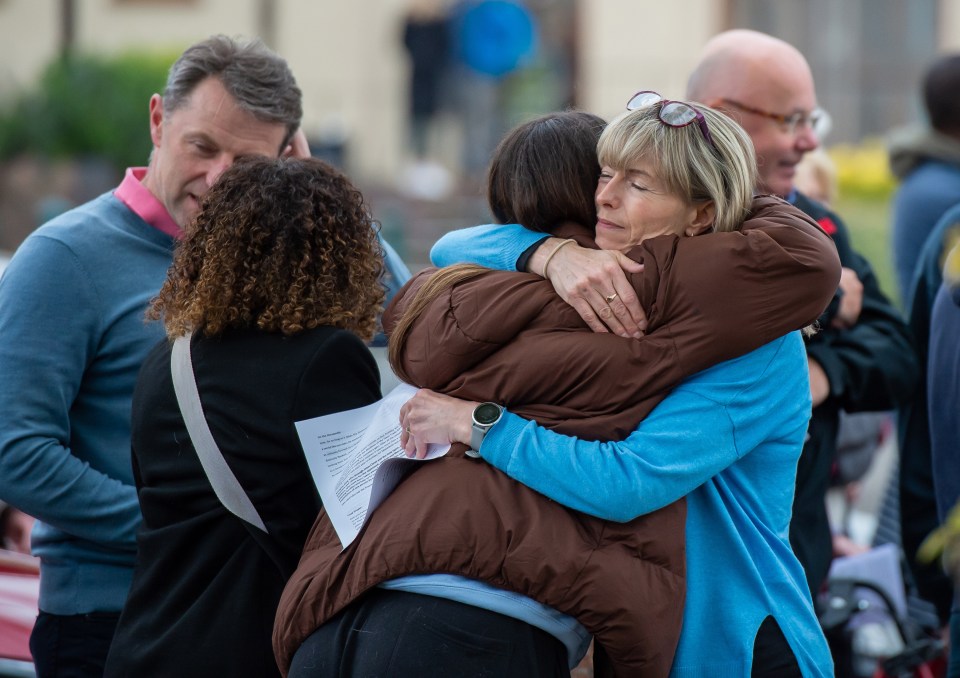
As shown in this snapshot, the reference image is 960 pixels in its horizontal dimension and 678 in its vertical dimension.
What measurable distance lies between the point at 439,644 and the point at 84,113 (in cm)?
1229

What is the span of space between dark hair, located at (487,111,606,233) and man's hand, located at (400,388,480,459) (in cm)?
44

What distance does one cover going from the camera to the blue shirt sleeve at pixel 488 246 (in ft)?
8.52

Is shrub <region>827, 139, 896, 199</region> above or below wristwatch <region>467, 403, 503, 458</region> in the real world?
below

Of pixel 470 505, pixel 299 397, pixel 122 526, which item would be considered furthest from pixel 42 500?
pixel 470 505

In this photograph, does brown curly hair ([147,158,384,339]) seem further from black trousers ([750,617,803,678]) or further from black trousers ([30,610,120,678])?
black trousers ([750,617,803,678])

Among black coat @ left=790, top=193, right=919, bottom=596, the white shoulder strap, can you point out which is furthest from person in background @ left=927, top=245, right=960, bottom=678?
→ the white shoulder strap

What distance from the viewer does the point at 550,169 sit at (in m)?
2.55

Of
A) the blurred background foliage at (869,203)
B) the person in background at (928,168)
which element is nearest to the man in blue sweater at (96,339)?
the person in background at (928,168)

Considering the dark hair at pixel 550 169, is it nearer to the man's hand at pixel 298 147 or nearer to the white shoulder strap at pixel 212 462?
the white shoulder strap at pixel 212 462

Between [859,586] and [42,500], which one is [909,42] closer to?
[859,586]

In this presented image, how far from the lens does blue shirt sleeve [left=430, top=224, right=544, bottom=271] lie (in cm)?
260

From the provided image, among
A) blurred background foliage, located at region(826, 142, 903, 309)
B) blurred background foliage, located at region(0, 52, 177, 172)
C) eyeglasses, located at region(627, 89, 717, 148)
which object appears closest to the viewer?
eyeglasses, located at region(627, 89, 717, 148)

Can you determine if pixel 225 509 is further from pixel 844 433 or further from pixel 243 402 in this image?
pixel 844 433

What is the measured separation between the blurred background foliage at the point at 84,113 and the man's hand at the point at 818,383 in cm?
1093
